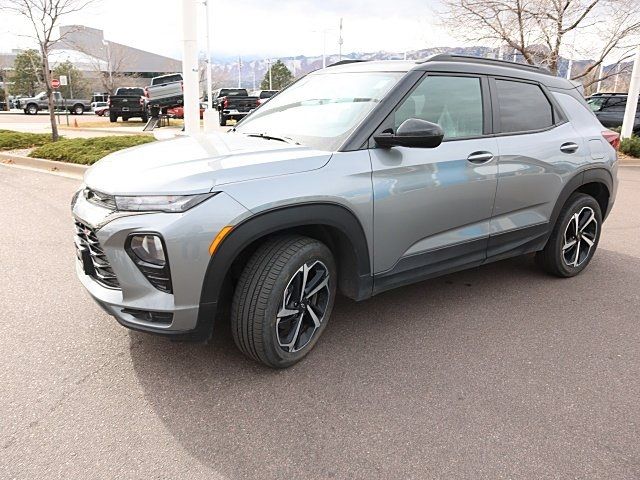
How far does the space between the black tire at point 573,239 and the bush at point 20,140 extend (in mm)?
12826

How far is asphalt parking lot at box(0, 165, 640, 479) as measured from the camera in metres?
2.19

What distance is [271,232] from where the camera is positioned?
2.60 metres

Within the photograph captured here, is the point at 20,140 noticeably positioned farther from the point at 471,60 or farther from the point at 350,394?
the point at 350,394

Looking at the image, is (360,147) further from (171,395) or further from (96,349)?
(96,349)

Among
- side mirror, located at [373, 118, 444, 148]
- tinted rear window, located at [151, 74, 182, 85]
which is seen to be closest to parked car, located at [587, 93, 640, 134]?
tinted rear window, located at [151, 74, 182, 85]

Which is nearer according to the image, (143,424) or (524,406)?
(143,424)

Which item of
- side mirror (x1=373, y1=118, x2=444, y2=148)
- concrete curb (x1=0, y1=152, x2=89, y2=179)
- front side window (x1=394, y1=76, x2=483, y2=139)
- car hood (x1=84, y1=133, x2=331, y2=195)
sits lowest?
concrete curb (x1=0, y1=152, x2=89, y2=179)

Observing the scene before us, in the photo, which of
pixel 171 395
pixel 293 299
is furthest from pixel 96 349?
pixel 293 299

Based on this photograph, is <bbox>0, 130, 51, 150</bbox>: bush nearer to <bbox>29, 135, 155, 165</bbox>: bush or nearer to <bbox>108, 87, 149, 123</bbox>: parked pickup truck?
<bbox>29, 135, 155, 165</bbox>: bush

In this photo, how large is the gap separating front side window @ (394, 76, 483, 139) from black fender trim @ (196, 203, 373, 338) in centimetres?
76

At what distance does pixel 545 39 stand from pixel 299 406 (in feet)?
51.1

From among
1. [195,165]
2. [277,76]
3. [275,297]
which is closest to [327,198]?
[275,297]

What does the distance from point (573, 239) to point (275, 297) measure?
309 cm

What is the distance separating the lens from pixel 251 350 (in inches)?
107
